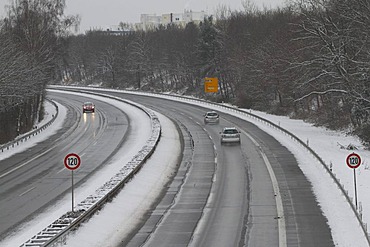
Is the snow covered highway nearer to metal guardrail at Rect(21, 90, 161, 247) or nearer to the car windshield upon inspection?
metal guardrail at Rect(21, 90, 161, 247)

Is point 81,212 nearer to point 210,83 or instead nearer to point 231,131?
point 231,131

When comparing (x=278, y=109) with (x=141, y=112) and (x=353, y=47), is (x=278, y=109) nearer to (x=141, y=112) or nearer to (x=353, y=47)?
(x=141, y=112)

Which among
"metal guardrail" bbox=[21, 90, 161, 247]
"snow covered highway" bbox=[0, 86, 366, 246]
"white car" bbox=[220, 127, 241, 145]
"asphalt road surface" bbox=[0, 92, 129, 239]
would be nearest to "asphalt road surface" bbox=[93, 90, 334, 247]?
"snow covered highway" bbox=[0, 86, 366, 246]

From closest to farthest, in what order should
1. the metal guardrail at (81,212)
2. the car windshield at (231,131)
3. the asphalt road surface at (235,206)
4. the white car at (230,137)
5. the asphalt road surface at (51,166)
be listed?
the metal guardrail at (81,212) → the asphalt road surface at (235,206) → the asphalt road surface at (51,166) → the white car at (230,137) → the car windshield at (231,131)

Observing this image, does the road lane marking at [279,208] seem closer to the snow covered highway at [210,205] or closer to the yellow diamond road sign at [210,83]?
the snow covered highway at [210,205]

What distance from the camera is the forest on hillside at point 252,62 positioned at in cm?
4066

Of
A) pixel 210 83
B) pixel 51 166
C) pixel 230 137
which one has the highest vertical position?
pixel 210 83

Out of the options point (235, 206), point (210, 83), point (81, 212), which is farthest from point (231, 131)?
point (210, 83)

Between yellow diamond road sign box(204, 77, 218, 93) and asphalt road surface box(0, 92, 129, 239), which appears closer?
asphalt road surface box(0, 92, 129, 239)

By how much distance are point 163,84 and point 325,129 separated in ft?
237

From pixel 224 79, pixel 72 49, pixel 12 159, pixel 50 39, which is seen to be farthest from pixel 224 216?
pixel 72 49

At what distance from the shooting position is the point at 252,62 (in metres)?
76.2

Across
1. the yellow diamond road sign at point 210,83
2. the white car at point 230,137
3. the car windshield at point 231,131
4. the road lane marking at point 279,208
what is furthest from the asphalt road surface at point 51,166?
the yellow diamond road sign at point 210,83

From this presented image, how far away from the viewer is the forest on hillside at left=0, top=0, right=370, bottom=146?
40.7 meters
